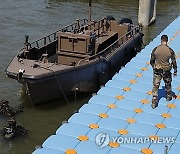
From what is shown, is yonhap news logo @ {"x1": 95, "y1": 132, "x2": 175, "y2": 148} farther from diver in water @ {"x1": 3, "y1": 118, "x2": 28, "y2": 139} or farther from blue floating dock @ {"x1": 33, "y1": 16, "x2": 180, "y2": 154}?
diver in water @ {"x1": 3, "y1": 118, "x2": 28, "y2": 139}

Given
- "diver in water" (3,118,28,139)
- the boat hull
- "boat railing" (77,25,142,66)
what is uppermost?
"boat railing" (77,25,142,66)

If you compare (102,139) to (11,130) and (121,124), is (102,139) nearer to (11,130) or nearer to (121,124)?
(121,124)

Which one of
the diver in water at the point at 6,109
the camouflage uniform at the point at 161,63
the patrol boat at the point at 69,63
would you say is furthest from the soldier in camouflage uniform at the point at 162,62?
the diver in water at the point at 6,109

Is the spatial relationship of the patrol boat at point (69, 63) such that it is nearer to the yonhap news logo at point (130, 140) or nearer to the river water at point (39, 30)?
the river water at point (39, 30)

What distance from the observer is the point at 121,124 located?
9.37m

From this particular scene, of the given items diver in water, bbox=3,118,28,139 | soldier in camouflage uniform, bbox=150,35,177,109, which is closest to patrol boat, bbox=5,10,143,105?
diver in water, bbox=3,118,28,139

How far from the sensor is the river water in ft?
42.1

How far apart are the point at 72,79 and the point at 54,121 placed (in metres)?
1.77

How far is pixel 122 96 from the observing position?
1093cm

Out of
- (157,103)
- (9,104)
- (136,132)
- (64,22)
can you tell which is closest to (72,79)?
(9,104)

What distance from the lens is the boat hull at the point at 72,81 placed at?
13.3 m

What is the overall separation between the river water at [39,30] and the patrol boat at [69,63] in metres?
0.66

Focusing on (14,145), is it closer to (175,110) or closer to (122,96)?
(122,96)

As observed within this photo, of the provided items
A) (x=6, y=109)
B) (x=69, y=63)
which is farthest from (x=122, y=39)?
(x=6, y=109)
